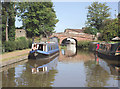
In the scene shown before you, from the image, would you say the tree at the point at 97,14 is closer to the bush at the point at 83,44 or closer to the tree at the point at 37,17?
the bush at the point at 83,44

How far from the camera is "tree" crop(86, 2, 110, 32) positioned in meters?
51.8

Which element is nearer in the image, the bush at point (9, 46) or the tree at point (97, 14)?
the bush at point (9, 46)

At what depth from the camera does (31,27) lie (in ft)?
122

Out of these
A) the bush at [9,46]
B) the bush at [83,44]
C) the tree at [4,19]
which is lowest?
the bush at [83,44]

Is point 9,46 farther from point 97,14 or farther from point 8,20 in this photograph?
point 97,14

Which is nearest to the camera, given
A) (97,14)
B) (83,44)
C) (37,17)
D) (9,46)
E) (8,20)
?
(9,46)

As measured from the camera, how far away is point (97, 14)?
52.0 metres

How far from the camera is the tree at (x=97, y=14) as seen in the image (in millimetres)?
51838

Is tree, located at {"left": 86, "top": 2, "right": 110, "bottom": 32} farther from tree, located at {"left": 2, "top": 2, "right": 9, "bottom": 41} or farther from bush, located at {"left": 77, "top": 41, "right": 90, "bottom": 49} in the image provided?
tree, located at {"left": 2, "top": 2, "right": 9, "bottom": 41}

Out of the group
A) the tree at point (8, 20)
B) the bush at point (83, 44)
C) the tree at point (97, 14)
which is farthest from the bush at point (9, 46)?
the tree at point (97, 14)

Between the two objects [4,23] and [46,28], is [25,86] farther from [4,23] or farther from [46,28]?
[46,28]

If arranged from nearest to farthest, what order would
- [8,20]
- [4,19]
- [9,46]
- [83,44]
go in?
[9,46]
[4,19]
[8,20]
[83,44]

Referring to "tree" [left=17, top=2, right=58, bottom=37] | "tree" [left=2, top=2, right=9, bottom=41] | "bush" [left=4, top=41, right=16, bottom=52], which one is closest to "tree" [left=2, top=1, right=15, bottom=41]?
"tree" [left=2, top=2, right=9, bottom=41]

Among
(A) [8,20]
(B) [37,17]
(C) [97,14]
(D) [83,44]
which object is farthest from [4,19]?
(C) [97,14]
